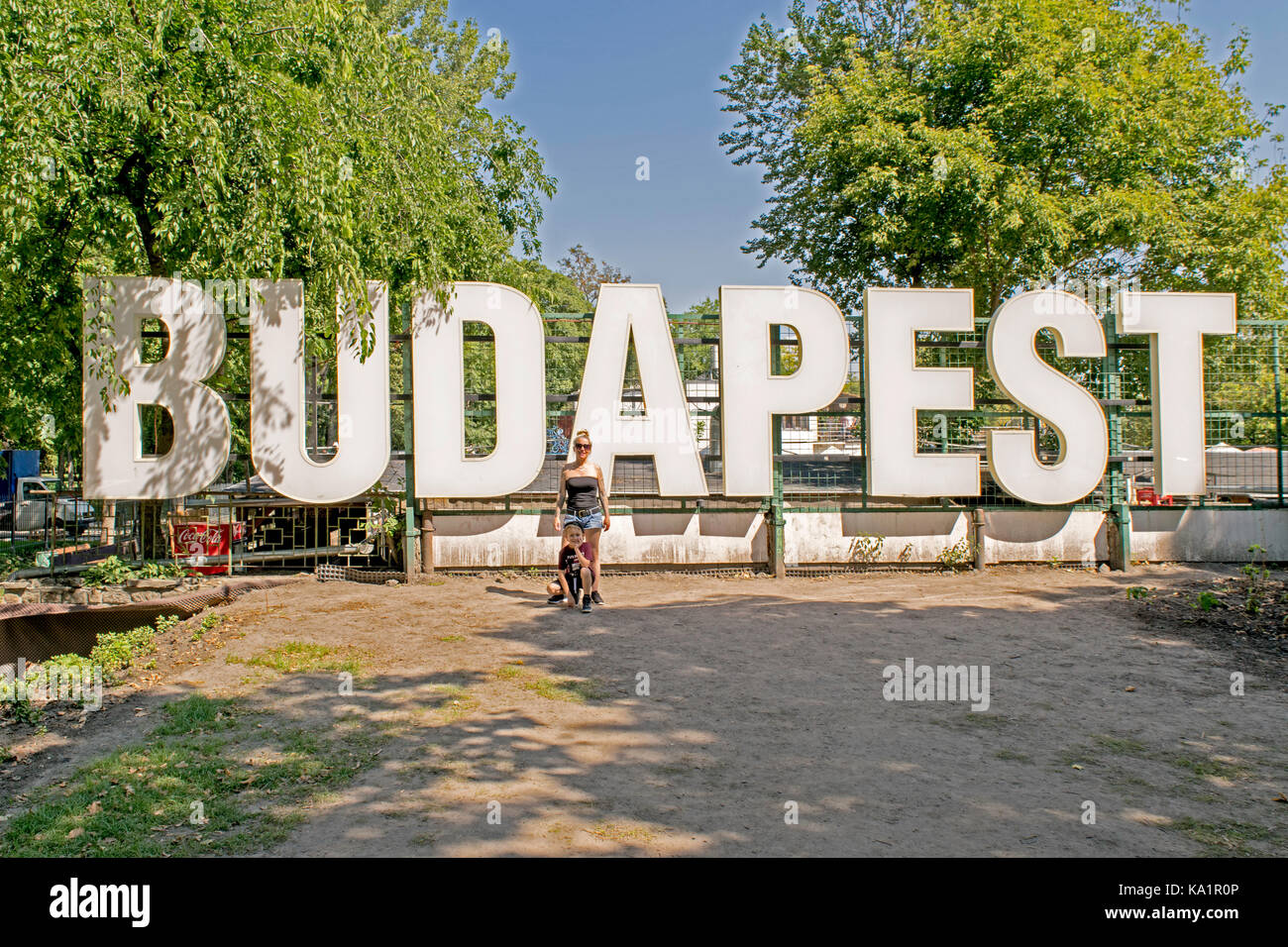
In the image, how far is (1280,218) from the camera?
72.8ft

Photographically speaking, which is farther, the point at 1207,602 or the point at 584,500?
the point at 584,500

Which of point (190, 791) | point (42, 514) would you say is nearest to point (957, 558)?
point (190, 791)

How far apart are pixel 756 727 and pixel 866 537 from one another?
22.1 ft

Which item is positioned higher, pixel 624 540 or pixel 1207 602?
pixel 624 540

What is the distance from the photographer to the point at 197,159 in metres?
8.64

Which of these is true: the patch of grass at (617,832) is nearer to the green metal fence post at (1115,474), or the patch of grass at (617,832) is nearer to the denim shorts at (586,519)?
the denim shorts at (586,519)

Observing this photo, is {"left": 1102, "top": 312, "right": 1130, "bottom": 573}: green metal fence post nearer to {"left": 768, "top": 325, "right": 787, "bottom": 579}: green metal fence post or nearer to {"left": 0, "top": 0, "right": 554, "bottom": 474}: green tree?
{"left": 768, "top": 325, "right": 787, "bottom": 579}: green metal fence post

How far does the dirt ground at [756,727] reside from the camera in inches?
155

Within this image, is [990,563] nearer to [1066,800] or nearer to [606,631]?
[606,631]

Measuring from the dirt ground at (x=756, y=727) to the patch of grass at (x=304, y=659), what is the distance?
144 mm

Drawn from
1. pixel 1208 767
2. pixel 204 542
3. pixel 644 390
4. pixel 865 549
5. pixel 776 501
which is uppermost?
pixel 644 390

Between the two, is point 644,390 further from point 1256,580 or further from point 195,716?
point 1256,580

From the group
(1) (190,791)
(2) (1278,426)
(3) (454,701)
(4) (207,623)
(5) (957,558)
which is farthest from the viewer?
(2) (1278,426)

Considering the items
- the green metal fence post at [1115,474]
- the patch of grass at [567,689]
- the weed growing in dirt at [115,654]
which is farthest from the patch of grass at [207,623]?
the green metal fence post at [1115,474]
